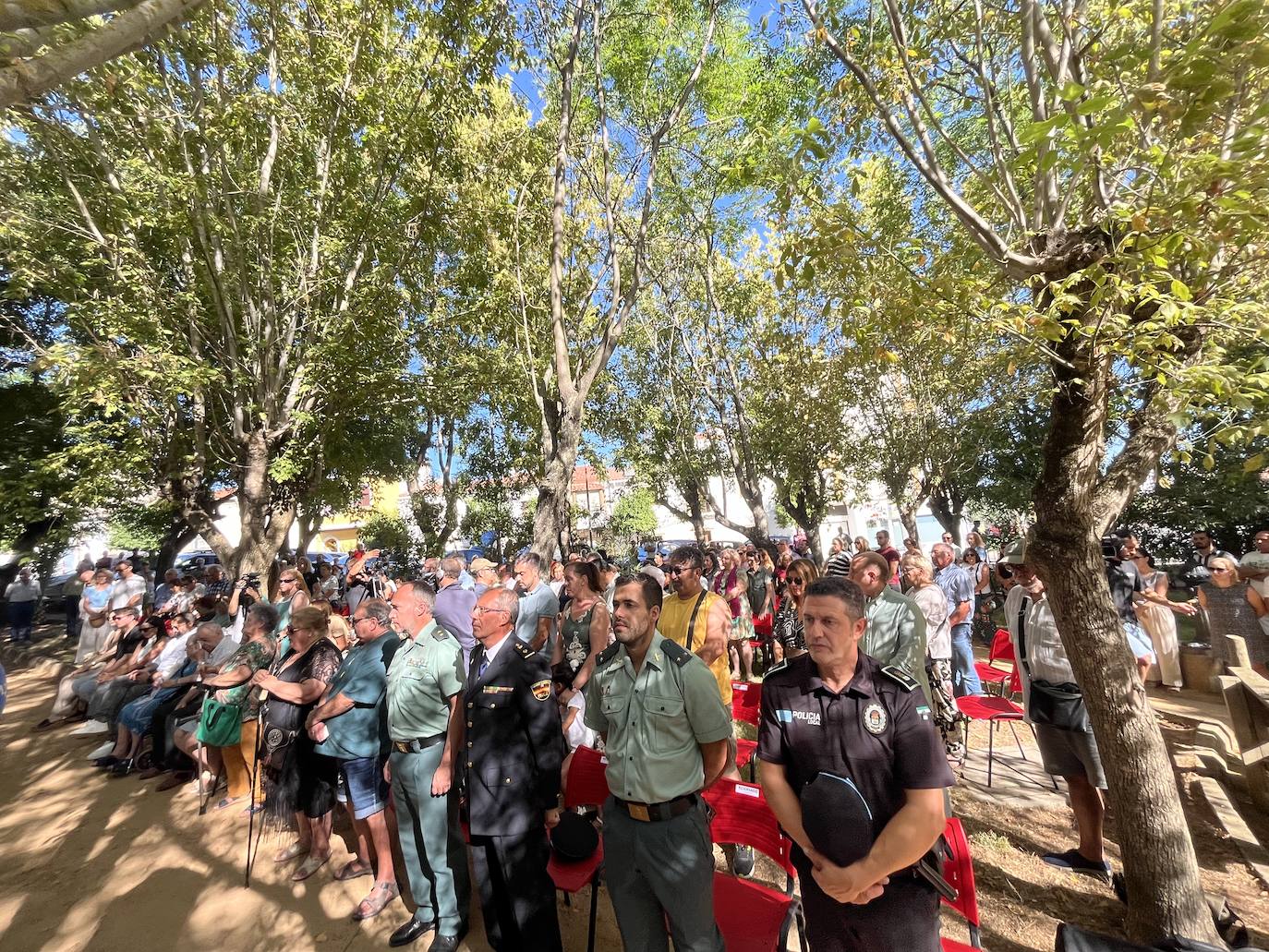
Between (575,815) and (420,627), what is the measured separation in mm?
1389

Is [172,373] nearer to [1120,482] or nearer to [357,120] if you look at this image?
[357,120]

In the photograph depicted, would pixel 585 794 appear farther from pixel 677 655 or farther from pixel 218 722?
pixel 218 722

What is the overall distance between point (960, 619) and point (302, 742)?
649cm

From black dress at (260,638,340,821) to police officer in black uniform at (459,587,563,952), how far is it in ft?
5.94

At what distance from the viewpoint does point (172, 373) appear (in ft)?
26.3

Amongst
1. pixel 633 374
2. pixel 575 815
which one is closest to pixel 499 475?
pixel 633 374

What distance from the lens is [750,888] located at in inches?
109

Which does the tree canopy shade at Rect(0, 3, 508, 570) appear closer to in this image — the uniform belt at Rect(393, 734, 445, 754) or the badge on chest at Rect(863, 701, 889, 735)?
the uniform belt at Rect(393, 734, 445, 754)

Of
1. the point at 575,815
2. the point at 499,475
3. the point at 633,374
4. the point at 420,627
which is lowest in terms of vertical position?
the point at 575,815

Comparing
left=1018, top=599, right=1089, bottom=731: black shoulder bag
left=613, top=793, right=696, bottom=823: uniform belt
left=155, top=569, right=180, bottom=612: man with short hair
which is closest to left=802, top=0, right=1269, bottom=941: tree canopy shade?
left=1018, top=599, right=1089, bottom=731: black shoulder bag

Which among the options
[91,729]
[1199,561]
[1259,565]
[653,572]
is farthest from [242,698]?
[1199,561]

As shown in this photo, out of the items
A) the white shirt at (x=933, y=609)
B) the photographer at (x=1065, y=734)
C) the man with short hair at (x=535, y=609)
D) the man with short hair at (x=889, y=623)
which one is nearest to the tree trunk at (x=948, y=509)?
the white shirt at (x=933, y=609)

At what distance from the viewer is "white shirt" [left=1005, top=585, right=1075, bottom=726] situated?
11.9ft

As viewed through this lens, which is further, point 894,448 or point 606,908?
point 894,448
